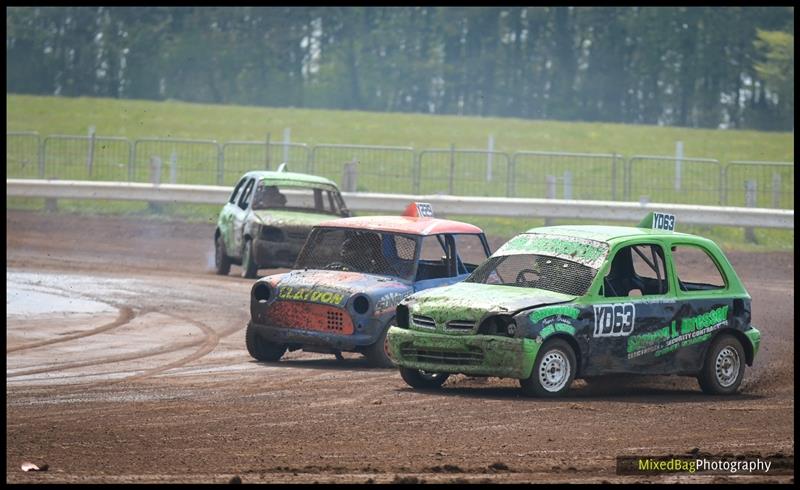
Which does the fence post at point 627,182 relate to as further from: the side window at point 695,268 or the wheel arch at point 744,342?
the wheel arch at point 744,342

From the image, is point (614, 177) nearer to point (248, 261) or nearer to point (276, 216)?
point (276, 216)

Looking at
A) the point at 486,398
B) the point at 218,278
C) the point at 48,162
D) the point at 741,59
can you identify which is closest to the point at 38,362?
the point at 486,398

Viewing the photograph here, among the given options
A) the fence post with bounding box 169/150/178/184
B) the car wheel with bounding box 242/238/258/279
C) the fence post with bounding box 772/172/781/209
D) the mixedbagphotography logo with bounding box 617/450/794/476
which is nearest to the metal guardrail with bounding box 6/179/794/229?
the fence post with bounding box 772/172/781/209

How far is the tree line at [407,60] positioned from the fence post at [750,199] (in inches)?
1892

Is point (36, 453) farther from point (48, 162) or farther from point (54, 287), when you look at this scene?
point (48, 162)

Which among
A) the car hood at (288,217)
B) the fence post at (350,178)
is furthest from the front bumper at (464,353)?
the fence post at (350,178)

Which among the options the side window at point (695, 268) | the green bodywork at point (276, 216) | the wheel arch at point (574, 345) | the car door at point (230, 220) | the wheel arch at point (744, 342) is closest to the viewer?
the wheel arch at point (574, 345)

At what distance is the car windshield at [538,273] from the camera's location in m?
12.3

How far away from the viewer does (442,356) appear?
12.0 meters

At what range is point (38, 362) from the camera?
13555mm

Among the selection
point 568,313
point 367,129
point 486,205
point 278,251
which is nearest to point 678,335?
point 568,313

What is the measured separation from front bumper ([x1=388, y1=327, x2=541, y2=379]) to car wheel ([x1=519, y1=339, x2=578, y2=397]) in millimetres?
98

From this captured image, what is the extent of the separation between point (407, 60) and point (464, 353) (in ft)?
220

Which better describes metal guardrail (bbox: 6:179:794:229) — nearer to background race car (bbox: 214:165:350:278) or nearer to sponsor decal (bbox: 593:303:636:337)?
background race car (bbox: 214:165:350:278)
